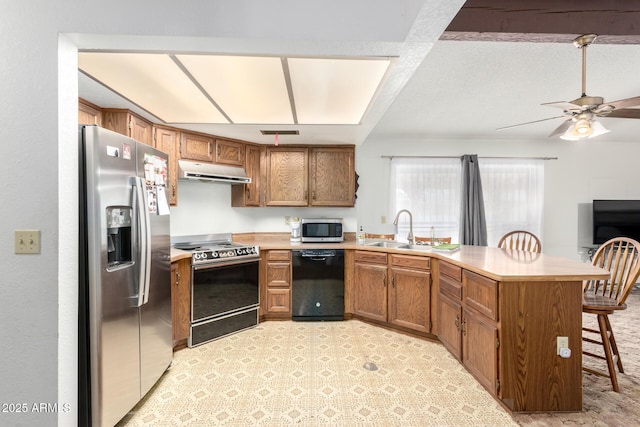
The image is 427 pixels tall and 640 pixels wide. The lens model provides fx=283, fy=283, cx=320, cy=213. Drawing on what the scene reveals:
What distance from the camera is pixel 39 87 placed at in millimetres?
→ 1356

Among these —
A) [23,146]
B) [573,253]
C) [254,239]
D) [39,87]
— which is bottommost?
[573,253]

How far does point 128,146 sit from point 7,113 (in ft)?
1.75

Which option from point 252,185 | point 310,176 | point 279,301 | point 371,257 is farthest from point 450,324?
point 252,185

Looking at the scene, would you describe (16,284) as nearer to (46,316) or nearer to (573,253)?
(46,316)

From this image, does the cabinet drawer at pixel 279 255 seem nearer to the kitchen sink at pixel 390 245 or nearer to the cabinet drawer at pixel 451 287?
the kitchen sink at pixel 390 245

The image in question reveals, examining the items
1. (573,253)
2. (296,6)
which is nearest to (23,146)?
(296,6)

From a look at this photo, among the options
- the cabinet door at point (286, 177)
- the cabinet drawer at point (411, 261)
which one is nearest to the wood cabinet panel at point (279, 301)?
the cabinet door at point (286, 177)

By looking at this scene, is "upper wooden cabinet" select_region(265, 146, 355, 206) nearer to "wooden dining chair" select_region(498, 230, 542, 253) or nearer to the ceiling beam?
"wooden dining chair" select_region(498, 230, 542, 253)

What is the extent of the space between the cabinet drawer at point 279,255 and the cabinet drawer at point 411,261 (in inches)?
47.2

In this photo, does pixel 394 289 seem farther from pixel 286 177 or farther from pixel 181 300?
pixel 181 300

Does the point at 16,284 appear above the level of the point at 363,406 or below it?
above

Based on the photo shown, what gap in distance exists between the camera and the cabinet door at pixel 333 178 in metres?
3.79

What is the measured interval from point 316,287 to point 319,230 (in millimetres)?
748

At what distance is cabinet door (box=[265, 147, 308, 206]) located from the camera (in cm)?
377
